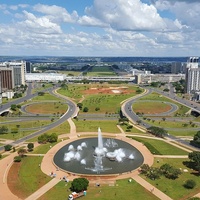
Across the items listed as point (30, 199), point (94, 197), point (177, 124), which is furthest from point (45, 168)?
point (177, 124)

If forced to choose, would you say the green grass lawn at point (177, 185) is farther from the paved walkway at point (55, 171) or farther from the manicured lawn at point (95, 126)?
the manicured lawn at point (95, 126)

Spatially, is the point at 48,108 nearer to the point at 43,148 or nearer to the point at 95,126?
the point at 95,126

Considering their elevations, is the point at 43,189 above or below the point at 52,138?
below

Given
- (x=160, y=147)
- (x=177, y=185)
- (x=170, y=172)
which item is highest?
(x=170, y=172)

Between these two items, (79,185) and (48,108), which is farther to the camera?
(48,108)

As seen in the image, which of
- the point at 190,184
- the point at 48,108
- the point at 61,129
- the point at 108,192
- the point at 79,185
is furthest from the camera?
the point at 48,108

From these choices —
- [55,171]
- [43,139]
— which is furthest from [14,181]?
[43,139]

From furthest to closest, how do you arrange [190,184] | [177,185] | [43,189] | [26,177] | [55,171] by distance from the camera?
[55,171]
[26,177]
[177,185]
[190,184]
[43,189]

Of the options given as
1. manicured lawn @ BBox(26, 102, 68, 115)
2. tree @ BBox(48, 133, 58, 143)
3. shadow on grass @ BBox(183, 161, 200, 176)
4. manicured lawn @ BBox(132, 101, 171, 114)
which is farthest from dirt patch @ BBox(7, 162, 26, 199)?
manicured lawn @ BBox(132, 101, 171, 114)
